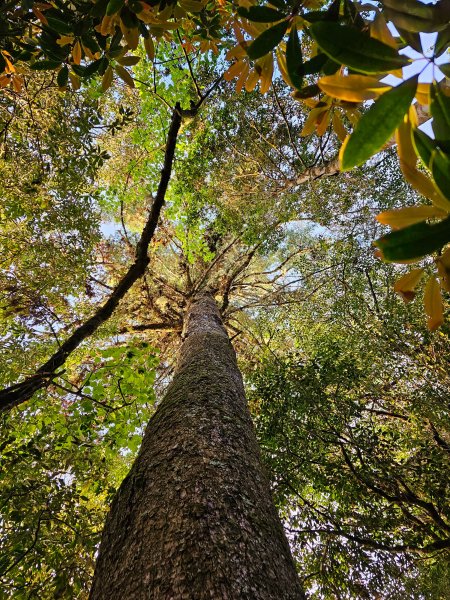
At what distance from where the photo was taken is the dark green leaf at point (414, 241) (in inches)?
19.3

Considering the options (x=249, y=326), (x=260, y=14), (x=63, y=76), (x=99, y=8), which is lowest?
(x=260, y=14)

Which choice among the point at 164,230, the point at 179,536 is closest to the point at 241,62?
the point at 179,536

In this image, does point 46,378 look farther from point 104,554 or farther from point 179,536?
point 179,536

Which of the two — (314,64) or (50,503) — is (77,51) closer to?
(314,64)

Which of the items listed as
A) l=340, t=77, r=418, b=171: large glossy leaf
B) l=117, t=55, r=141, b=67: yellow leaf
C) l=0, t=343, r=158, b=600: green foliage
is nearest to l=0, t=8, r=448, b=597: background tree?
l=0, t=343, r=158, b=600: green foliage

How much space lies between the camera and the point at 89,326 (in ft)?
9.85

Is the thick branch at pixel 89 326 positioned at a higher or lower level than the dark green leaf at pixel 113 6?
higher

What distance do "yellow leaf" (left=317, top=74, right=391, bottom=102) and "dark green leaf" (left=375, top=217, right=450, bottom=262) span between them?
0.75 feet

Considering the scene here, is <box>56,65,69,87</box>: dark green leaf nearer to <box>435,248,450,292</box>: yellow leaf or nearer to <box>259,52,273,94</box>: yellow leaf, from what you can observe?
<box>259,52,273,94</box>: yellow leaf

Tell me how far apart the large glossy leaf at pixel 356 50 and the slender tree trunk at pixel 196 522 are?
1.32 meters

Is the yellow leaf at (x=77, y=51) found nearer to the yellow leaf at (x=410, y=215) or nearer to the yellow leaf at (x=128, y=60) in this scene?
the yellow leaf at (x=128, y=60)

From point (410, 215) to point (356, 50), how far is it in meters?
0.28

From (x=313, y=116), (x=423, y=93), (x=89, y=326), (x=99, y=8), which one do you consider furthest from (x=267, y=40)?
(x=89, y=326)

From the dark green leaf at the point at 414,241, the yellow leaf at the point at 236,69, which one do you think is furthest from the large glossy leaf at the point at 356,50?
the yellow leaf at the point at 236,69
